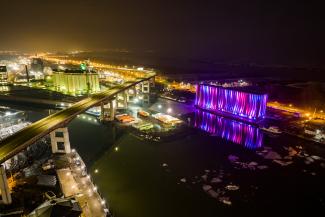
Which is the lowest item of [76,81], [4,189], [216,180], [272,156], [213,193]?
[213,193]

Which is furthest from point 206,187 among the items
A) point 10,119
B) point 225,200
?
point 10,119

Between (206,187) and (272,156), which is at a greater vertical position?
(272,156)

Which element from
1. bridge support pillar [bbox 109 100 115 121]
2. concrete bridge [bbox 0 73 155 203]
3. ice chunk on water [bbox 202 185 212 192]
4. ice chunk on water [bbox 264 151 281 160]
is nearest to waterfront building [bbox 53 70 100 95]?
bridge support pillar [bbox 109 100 115 121]

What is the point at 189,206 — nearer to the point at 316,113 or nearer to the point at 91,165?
the point at 91,165

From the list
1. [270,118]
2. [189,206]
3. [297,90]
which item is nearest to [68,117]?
[189,206]

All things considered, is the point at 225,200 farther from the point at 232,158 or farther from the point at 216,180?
the point at 232,158

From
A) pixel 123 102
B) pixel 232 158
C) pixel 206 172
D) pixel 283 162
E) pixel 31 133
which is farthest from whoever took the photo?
pixel 123 102

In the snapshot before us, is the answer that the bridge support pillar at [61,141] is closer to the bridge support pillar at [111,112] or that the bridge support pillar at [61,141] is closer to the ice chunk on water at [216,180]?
the bridge support pillar at [111,112]

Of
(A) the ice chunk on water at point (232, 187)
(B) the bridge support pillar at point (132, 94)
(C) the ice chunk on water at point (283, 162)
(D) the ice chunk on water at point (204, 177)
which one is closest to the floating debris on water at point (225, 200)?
(A) the ice chunk on water at point (232, 187)
